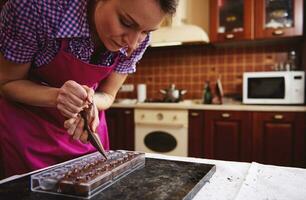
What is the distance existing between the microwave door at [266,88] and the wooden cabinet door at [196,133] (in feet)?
1.41

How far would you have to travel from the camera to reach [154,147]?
2.49 meters

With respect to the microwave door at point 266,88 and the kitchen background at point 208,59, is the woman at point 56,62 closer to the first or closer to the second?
the microwave door at point 266,88

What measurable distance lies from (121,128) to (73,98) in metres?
2.04

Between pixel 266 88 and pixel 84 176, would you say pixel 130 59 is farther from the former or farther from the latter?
pixel 266 88

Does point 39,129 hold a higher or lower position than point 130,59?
lower

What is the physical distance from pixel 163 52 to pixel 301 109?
56.8 inches

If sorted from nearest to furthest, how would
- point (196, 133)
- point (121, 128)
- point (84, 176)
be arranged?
point (84, 176) → point (196, 133) → point (121, 128)

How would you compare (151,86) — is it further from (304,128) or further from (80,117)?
(80,117)

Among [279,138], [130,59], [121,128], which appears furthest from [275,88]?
[130,59]

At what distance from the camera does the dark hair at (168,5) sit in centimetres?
59

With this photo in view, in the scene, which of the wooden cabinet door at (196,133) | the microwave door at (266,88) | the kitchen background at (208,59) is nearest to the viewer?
the microwave door at (266,88)

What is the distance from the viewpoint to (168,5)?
0.60m

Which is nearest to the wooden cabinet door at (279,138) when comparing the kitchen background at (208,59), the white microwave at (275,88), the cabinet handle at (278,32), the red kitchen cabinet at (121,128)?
the white microwave at (275,88)

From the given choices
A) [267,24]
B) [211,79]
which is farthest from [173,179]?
[211,79]
